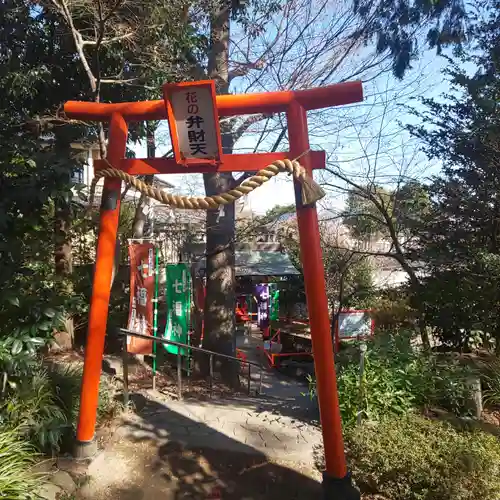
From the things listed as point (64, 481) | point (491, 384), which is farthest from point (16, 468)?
point (491, 384)

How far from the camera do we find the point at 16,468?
3160 millimetres

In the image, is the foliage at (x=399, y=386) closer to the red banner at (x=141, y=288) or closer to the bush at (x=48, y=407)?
the bush at (x=48, y=407)

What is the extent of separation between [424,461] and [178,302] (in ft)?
A: 18.3

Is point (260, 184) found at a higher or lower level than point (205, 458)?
higher

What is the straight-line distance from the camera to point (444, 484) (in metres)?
3.23

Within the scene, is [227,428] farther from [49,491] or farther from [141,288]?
[141,288]

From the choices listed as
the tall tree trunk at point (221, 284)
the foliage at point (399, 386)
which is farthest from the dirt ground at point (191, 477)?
the tall tree trunk at point (221, 284)

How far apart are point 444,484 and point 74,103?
15.5 feet

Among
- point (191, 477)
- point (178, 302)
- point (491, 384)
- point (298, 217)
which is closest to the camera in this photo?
point (298, 217)

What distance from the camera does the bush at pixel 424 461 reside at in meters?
3.23

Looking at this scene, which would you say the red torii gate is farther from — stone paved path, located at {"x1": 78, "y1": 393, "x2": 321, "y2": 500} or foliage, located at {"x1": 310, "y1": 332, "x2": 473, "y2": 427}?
foliage, located at {"x1": 310, "y1": 332, "x2": 473, "y2": 427}

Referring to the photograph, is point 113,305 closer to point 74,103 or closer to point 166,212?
point 74,103

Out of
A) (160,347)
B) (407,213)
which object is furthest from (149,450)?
(407,213)

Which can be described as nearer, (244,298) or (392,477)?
(392,477)
